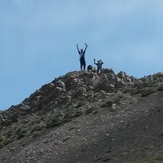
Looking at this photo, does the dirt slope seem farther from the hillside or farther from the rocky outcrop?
the rocky outcrop

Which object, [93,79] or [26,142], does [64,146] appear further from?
[93,79]

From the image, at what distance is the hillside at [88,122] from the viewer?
3356 cm

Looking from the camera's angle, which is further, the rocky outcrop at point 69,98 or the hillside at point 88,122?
the rocky outcrop at point 69,98

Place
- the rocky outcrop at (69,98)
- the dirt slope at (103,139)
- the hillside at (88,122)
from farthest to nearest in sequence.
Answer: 1. the rocky outcrop at (69,98)
2. the hillside at (88,122)
3. the dirt slope at (103,139)

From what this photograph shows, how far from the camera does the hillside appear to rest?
33562mm

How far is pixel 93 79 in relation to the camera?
47375 millimetres

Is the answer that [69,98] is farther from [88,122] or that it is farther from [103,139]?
[103,139]

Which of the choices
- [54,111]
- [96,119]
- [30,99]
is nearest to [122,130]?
[96,119]

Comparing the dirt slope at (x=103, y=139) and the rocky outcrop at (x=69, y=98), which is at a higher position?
the rocky outcrop at (x=69, y=98)

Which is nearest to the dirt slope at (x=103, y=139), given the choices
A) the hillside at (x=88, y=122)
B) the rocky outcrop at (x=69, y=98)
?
the hillside at (x=88, y=122)

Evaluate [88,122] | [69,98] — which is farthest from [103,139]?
[69,98]

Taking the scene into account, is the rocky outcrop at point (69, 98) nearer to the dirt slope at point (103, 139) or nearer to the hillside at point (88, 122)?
the hillside at point (88, 122)

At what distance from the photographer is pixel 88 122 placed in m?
38.9

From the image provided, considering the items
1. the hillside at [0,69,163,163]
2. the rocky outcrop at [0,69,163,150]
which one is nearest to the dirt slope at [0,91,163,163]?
the hillside at [0,69,163,163]
